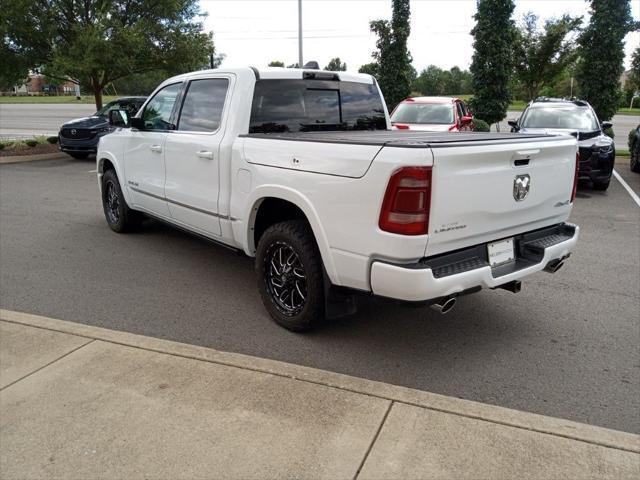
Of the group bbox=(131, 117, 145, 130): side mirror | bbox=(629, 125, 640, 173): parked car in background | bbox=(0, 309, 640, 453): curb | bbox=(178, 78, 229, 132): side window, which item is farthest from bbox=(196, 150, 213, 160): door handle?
bbox=(629, 125, 640, 173): parked car in background

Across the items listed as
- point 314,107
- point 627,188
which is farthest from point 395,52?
point 314,107

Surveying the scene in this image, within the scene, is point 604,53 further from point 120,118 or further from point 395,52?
point 120,118

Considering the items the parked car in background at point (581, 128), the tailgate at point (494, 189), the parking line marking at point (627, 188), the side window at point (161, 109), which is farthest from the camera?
the parked car in background at point (581, 128)

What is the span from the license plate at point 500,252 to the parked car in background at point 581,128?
760 cm

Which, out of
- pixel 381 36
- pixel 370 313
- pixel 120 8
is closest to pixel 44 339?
pixel 370 313

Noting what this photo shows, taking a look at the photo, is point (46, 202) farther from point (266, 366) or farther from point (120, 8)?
point (120, 8)

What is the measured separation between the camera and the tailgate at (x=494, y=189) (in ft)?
10.5

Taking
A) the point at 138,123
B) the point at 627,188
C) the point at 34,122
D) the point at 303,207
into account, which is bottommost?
the point at 627,188

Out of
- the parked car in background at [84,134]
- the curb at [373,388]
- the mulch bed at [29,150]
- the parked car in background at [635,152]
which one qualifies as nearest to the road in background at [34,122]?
the mulch bed at [29,150]

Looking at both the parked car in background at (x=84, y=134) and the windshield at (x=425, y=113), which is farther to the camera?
the parked car in background at (x=84, y=134)

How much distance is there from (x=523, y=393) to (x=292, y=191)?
197 cm

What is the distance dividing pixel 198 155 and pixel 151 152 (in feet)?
3.86

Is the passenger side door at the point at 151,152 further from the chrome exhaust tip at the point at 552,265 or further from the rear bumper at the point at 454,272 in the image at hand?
the chrome exhaust tip at the point at 552,265

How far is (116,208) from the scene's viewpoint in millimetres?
7176
